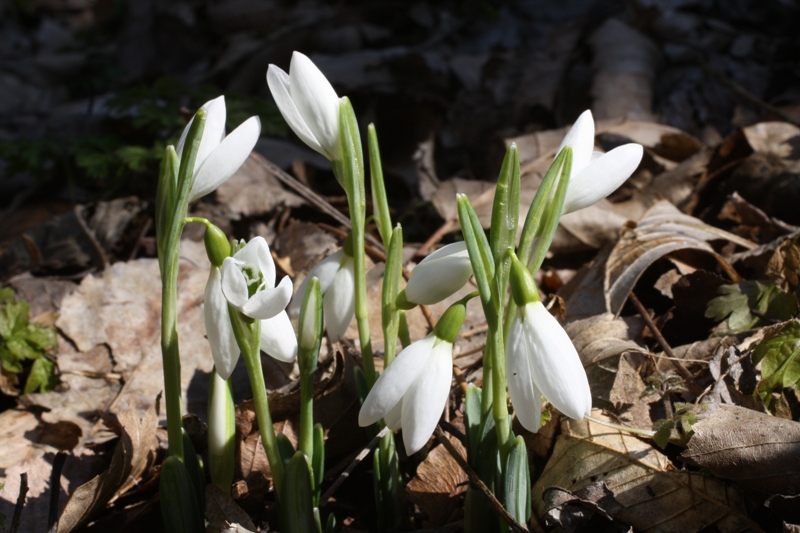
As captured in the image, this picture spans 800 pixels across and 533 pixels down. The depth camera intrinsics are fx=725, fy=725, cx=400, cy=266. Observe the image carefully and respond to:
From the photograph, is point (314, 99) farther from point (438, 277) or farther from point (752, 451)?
point (752, 451)

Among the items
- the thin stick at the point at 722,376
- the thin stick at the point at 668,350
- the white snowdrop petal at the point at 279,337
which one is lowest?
the thin stick at the point at 668,350

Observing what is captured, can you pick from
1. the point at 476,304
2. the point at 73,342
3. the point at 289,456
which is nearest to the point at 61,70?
the point at 73,342

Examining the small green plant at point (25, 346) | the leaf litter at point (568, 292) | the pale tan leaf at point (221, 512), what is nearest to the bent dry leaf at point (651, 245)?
the leaf litter at point (568, 292)

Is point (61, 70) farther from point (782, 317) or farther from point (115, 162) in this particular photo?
point (782, 317)

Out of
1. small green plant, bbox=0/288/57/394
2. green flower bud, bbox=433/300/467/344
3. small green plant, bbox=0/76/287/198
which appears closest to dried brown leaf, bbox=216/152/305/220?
small green plant, bbox=0/76/287/198

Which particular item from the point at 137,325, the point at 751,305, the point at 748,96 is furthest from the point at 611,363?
the point at 748,96

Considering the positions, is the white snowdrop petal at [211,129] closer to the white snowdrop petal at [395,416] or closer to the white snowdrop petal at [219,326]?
the white snowdrop petal at [219,326]
